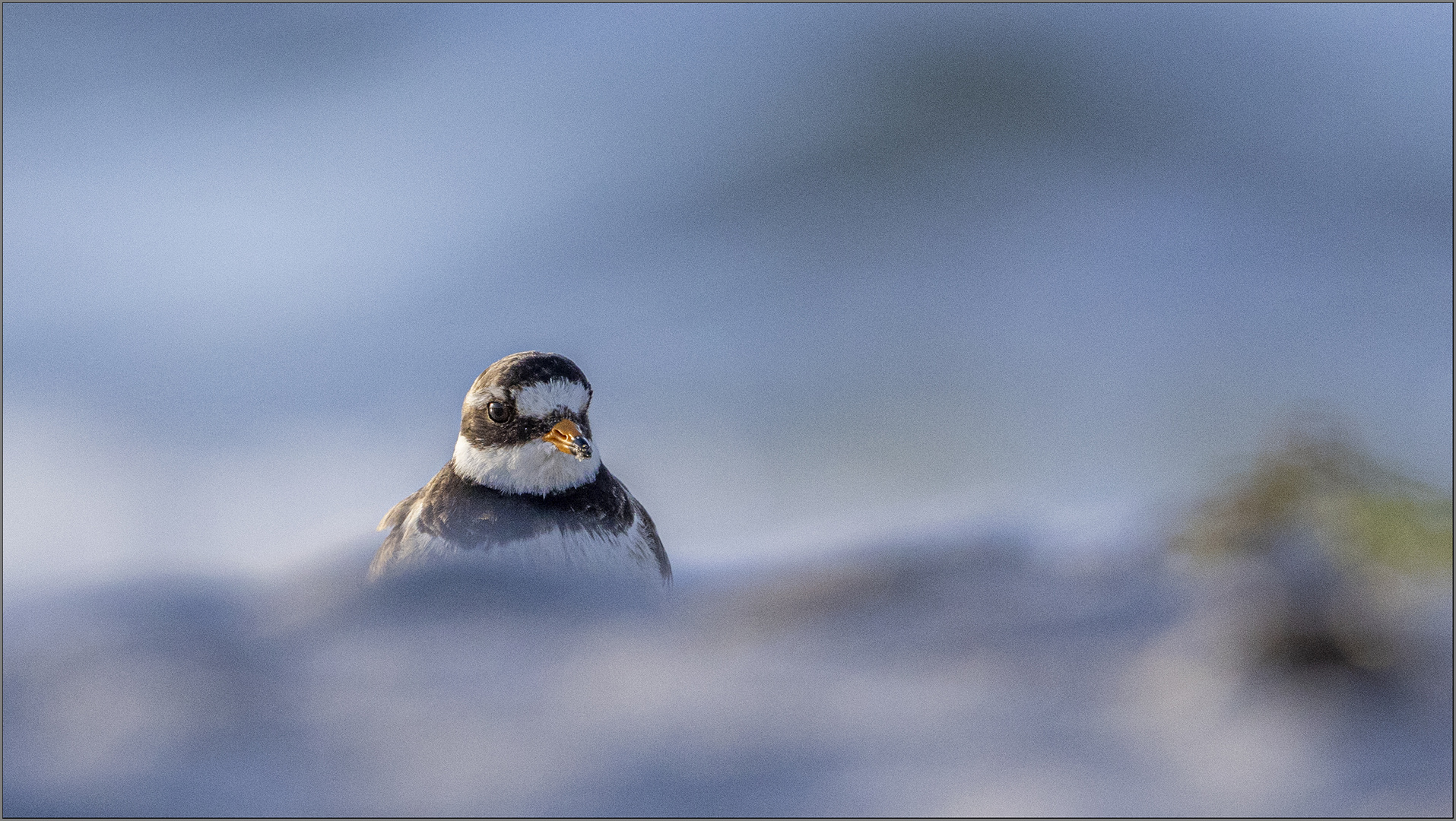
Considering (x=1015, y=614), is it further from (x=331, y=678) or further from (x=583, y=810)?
(x=331, y=678)

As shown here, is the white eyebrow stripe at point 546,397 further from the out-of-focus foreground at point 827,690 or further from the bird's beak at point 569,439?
the out-of-focus foreground at point 827,690

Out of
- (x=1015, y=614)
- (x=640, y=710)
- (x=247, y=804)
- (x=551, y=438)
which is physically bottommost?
(x=247, y=804)

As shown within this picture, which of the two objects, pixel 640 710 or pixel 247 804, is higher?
pixel 640 710

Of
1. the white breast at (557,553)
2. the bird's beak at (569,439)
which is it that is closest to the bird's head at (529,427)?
the bird's beak at (569,439)

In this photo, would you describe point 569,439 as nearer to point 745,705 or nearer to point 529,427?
point 529,427

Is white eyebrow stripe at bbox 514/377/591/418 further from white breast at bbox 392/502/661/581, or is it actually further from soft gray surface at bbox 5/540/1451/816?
soft gray surface at bbox 5/540/1451/816

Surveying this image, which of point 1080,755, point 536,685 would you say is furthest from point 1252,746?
point 536,685
